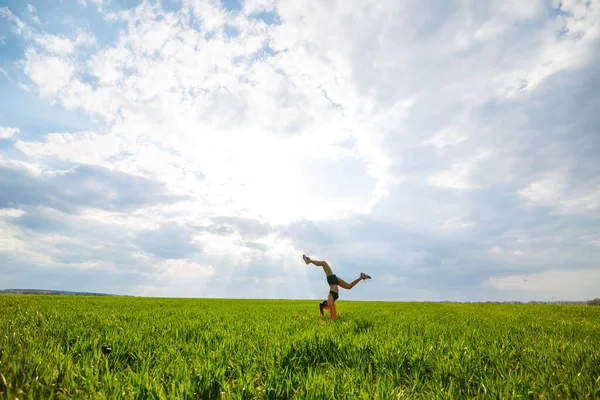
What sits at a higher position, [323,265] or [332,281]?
[323,265]

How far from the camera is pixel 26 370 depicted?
10.5 feet

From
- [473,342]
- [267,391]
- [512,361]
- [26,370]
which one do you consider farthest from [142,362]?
[473,342]

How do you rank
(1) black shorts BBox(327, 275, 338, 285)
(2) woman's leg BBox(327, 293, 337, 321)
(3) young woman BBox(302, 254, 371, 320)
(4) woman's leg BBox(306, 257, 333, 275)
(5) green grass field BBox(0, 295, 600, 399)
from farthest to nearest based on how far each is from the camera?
(4) woman's leg BBox(306, 257, 333, 275), (1) black shorts BBox(327, 275, 338, 285), (3) young woman BBox(302, 254, 371, 320), (2) woman's leg BBox(327, 293, 337, 321), (5) green grass field BBox(0, 295, 600, 399)

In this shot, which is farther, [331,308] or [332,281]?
[332,281]

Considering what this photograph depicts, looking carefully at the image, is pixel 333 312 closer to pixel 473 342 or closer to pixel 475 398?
pixel 473 342

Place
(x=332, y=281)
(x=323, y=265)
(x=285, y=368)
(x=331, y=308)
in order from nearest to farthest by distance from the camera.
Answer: (x=285, y=368)
(x=331, y=308)
(x=332, y=281)
(x=323, y=265)

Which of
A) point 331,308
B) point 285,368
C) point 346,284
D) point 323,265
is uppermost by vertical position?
point 323,265

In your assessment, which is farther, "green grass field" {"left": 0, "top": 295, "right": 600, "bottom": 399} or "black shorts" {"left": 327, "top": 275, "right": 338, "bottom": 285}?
"black shorts" {"left": 327, "top": 275, "right": 338, "bottom": 285}

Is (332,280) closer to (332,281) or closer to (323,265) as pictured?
(332,281)

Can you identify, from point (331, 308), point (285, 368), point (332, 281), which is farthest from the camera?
point (332, 281)

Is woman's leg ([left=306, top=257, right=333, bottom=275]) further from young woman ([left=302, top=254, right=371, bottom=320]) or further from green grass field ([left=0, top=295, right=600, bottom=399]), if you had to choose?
green grass field ([left=0, top=295, right=600, bottom=399])

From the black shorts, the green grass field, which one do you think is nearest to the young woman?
the black shorts

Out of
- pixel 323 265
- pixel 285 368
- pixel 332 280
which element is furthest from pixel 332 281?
pixel 285 368

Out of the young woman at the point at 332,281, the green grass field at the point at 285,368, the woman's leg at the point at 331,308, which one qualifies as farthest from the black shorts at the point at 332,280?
the green grass field at the point at 285,368
